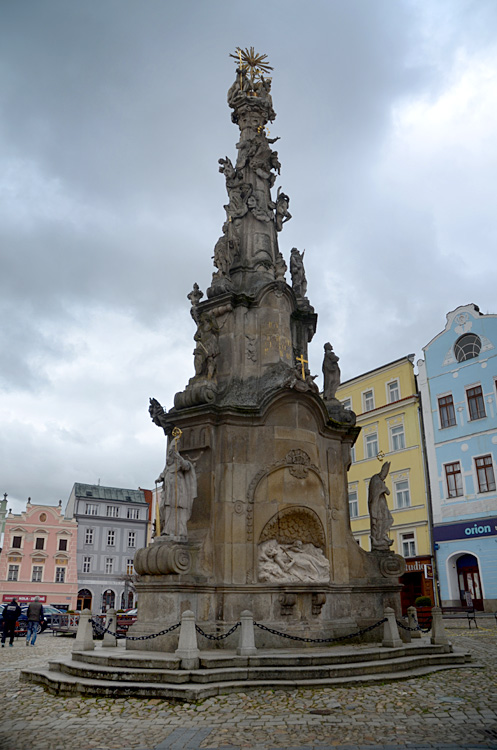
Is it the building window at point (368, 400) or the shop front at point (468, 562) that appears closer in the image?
the shop front at point (468, 562)

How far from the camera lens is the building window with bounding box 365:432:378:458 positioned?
1489 inches

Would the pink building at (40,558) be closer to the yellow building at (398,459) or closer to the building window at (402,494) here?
the yellow building at (398,459)

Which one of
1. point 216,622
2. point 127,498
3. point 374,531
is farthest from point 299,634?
point 127,498

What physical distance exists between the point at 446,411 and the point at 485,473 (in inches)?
158

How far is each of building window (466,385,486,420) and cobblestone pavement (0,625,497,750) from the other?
22.8 meters

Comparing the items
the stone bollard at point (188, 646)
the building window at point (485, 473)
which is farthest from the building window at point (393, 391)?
the stone bollard at point (188, 646)

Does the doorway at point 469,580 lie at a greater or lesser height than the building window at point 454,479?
lesser

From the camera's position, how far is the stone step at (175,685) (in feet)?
30.3

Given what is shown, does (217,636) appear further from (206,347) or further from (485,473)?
(485,473)

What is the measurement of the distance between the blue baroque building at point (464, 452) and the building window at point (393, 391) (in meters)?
2.21

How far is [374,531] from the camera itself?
15.4m

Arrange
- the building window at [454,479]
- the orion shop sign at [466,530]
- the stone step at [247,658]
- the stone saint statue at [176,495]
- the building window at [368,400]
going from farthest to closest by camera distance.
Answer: the building window at [368,400] → the building window at [454,479] → the orion shop sign at [466,530] → the stone saint statue at [176,495] → the stone step at [247,658]

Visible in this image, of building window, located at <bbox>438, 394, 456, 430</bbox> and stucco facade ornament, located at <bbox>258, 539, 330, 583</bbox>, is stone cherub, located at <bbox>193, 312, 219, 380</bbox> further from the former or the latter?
building window, located at <bbox>438, 394, 456, 430</bbox>

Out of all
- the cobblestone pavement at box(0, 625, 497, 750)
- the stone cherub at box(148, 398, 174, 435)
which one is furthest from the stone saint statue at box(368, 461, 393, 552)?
the stone cherub at box(148, 398, 174, 435)
